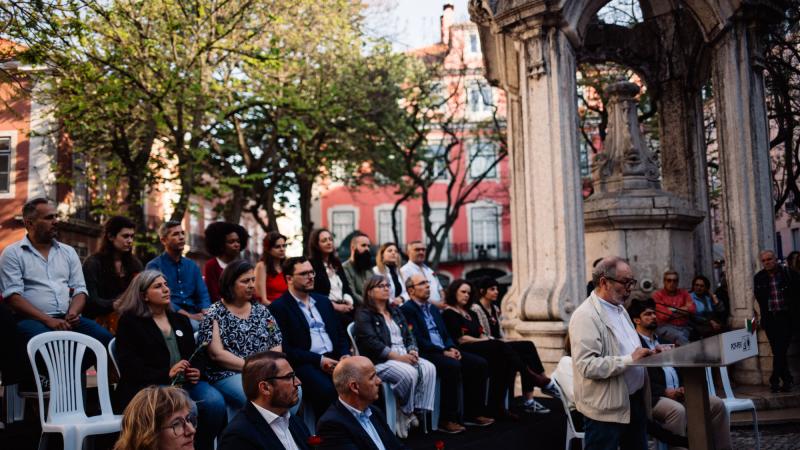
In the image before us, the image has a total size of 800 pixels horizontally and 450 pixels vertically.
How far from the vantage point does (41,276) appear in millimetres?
6660

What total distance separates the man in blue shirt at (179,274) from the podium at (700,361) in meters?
4.46

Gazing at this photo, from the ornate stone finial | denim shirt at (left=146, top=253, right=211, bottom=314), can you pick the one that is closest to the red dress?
denim shirt at (left=146, top=253, right=211, bottom=314)

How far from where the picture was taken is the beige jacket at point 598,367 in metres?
5.06

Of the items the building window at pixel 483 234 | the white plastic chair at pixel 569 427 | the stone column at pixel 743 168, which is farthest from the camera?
the building window at pixel 483 234

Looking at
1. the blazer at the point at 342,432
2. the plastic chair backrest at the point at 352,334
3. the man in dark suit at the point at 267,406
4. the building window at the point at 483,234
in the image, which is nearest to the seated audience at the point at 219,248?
Result: the plastic chair backrest at the point at 352,334

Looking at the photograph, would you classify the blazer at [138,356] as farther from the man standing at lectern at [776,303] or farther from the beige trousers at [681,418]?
the man standing at lectern at [776,303]

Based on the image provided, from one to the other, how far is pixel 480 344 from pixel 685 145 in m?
5.63

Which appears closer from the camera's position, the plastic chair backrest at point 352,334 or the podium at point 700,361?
the podium at point 700,361

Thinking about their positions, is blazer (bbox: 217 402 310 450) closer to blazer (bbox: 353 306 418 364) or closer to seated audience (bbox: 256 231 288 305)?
blazer (bbox: 353 306 418 364)

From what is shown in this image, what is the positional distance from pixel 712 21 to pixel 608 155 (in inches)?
91.9

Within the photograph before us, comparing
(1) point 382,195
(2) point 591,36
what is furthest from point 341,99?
(1) point 382,195

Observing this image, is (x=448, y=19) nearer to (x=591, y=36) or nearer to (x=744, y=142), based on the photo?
(x=591, y=36)

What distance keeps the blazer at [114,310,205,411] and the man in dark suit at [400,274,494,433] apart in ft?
9.50

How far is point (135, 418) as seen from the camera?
10.5 feet
